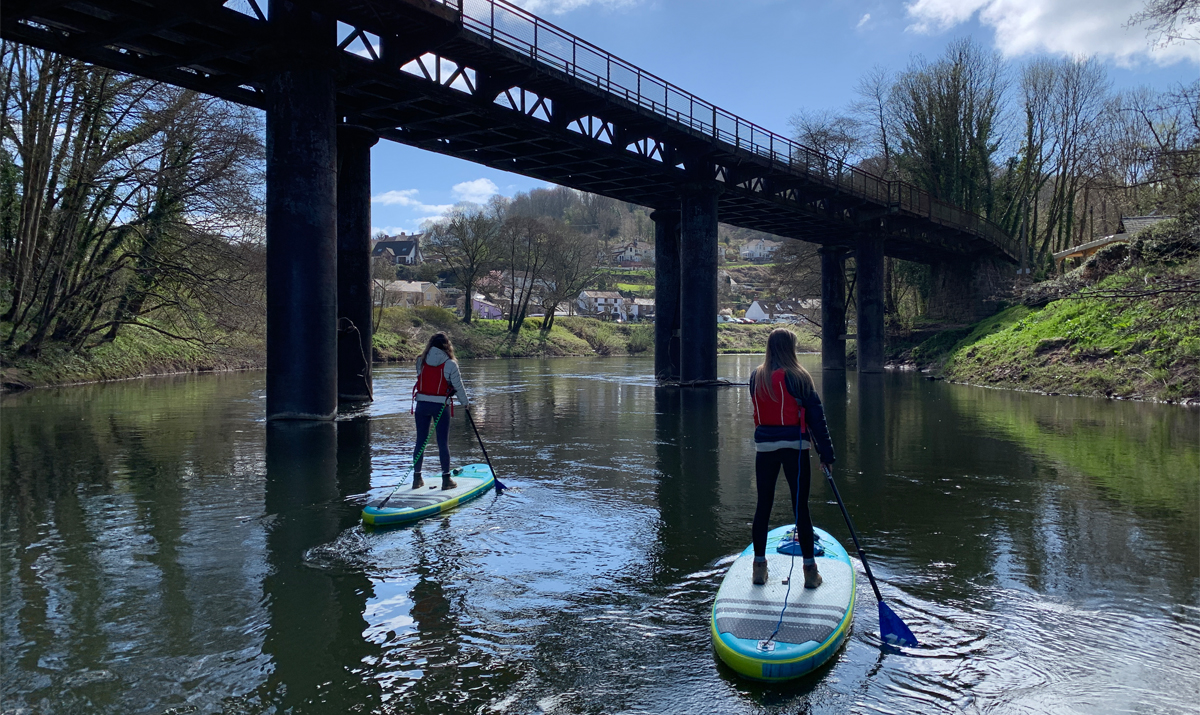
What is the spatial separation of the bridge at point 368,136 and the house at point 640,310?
238 ft

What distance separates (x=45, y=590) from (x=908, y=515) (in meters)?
7.74

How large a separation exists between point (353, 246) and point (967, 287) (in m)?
38.9

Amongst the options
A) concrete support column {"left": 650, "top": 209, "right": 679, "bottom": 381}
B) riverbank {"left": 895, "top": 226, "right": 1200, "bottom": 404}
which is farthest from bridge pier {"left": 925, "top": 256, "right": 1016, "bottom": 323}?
concrete support column {"left": 650, "top": 209, "right": 679, "bottom": 381}

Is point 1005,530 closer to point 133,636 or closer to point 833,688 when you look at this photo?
point 833,688

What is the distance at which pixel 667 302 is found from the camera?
102 ft

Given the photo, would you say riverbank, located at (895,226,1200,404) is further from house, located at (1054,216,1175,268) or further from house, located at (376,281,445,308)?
house, located at (376,281,445,308)

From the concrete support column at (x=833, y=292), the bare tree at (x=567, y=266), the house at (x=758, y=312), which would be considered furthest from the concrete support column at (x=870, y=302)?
the house at (x=758, y=312)

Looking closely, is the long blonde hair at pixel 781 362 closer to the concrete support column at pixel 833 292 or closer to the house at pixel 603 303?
the concrete support column at pixel 833 292

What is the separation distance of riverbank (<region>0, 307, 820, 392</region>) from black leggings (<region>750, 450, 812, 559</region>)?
1009 inches

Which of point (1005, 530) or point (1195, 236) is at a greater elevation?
point (1195, 236)

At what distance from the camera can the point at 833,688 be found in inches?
174

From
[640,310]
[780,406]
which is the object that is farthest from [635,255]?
[780,406]

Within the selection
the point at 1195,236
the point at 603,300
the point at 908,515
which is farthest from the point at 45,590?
the point at 603,300

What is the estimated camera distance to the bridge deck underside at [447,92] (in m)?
14.7
